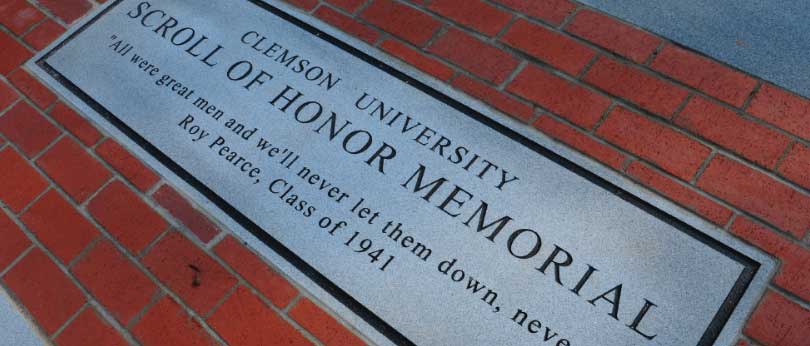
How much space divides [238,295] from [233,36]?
83 cm

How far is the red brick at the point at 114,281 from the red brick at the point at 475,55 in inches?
38.9

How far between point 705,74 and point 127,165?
1.57 metres

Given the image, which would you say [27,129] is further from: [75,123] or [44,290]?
[44,290]

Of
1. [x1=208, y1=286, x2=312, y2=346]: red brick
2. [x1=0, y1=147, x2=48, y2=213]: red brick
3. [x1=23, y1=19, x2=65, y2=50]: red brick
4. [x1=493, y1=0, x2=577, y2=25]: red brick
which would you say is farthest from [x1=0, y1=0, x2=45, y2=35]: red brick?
[x1=493, y1=0, x2=577, y2=25]: red brick

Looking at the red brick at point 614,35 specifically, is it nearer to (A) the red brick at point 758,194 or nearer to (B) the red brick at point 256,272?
(A) the red brick at point 758,194

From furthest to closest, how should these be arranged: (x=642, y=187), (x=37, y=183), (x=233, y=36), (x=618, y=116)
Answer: (x=233, y=36), (x=37, y=183), (x=618, y=116), (x=642, y=187)

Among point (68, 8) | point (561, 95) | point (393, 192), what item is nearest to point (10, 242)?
point (68, 8)

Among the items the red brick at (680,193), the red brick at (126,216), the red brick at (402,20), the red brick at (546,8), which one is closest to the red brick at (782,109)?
the red brick at (680,193)

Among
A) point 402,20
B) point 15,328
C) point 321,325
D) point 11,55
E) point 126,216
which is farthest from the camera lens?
point 11,55

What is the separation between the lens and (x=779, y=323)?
4.42 feet

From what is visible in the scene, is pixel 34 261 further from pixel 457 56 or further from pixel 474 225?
pixel 457 56

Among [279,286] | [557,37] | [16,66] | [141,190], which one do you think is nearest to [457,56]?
[557,37]

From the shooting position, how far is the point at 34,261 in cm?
166

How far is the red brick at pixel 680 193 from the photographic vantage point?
148 cm
